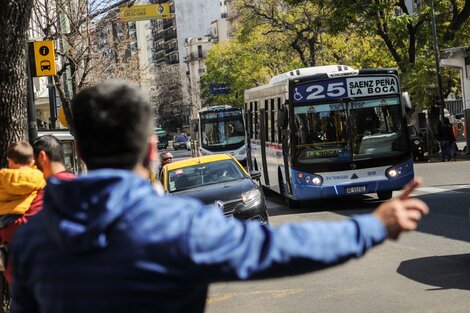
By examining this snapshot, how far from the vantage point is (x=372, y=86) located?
17.6 m

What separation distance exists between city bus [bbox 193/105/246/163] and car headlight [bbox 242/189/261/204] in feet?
87.5

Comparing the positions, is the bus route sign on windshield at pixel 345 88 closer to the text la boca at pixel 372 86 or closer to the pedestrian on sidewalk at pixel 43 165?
the text la boca at pixel 372 86

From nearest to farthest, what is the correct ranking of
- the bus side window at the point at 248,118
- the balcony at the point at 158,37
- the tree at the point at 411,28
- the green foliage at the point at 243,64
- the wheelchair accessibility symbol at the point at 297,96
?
1. the wheelchair accessibility symbol at the point at 297,96
2. the bus side window at the point at 248,118
3. the tree at the point at 411,28
4. the green foliage at the point at 243,64
5. the balcony at the point at 158,37

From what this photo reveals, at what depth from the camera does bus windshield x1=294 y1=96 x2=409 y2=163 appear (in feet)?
57.8

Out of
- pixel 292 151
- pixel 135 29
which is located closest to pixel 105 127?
pixel 292 151

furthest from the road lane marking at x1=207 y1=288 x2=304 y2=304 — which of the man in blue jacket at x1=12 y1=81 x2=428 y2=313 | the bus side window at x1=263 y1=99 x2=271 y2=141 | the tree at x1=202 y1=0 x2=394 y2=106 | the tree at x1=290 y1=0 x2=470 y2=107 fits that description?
the tree at x1=202 y1=0 x2=394 y2=106

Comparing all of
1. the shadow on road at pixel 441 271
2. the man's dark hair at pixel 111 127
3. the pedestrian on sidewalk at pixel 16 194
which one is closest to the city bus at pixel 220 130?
the shadow on road at pixel 441 271

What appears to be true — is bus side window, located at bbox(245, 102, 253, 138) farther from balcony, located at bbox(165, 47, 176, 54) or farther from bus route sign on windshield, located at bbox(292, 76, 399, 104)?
balcony, located at bbox(165, 47, 176, 54)

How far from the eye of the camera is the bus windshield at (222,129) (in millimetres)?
40531

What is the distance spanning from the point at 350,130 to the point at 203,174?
431 cm

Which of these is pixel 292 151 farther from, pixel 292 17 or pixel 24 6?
pixel 292 17

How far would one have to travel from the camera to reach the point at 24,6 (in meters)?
6.89

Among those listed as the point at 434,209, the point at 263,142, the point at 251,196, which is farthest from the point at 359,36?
the point at 251,196

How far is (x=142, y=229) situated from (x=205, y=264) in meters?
0.19
